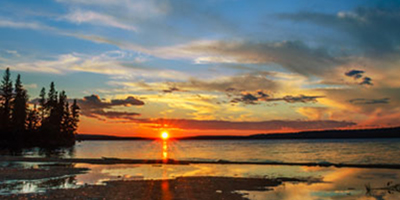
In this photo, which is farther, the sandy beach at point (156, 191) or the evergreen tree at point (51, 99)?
the evergreen tree at point (51, 99)

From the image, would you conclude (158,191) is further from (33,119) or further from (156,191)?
(33,119)

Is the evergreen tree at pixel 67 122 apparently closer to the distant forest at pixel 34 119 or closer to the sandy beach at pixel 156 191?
the distant forest at pixel 34 119

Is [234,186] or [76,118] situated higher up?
[76,118]

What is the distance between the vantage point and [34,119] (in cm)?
12900

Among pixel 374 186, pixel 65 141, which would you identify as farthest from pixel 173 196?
pixel 65 141

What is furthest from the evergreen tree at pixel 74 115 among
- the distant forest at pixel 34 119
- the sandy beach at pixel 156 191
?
the sandy beach at pixel 156 191

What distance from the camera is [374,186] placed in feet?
97.1

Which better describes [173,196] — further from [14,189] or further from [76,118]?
[76,118]

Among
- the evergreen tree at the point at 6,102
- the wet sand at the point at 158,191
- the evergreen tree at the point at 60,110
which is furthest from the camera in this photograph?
the evergreen tree at the point at 60,110

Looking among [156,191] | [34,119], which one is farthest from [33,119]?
[156,191]

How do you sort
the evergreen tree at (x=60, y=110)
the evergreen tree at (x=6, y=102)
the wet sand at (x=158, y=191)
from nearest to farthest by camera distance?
the wet sand at (x=158, y=191), the evergreen tree at (x=6, y=102), the evergreen tree at (x=60, y=110)

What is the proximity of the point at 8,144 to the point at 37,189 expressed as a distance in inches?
3450

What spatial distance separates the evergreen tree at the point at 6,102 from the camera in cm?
10169

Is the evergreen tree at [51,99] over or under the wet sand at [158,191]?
over
